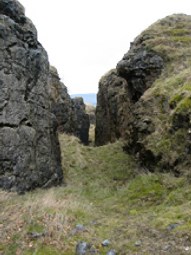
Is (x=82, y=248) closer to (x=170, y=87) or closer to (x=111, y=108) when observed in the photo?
(x=170, y=87)

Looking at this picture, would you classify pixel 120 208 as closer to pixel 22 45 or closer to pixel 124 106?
pixel 22 45

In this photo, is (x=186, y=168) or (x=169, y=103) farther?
(x=169, y=103)

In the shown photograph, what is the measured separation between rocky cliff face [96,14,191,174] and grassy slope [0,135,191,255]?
7.49 feet

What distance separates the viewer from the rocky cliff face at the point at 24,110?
20562 mm

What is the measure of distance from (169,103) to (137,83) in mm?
7909

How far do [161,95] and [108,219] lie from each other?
13.8 metres

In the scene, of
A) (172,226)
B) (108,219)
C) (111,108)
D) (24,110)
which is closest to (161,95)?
(24,110)

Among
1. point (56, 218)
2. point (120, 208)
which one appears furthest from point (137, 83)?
point (56, 218)

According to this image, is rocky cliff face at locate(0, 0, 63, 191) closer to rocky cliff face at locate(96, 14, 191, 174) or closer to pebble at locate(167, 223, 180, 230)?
rocky cliff face at locate(96, 14, 191, 174)

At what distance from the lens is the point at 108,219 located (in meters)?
15.2

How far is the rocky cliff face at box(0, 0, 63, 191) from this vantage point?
67.5ft

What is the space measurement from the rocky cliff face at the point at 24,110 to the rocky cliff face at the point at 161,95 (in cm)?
610

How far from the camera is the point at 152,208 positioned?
1688cm

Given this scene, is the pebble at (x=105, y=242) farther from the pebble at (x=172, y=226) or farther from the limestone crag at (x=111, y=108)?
the limestone crag at (x=111, y=108)
